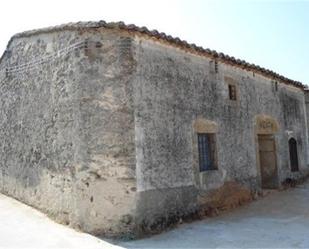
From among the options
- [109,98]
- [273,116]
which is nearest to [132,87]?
[109,98]

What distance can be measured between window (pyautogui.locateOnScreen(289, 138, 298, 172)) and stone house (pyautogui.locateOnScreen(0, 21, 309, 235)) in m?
3.43

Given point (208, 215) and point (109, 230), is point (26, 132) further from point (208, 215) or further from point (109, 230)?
point (208, 215)

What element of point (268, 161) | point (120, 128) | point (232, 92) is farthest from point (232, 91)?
point (120, 128)

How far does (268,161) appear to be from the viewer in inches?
527

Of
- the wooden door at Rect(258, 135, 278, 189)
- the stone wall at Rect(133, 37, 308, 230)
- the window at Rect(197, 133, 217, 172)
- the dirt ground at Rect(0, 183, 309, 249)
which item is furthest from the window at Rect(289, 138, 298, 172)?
the window at Rect(197, 133, 217, 172)

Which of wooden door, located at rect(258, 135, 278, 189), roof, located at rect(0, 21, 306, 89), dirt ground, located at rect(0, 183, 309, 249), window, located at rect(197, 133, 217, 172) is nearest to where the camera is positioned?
dirt ground, located at rect(0, 183, 309, 249)

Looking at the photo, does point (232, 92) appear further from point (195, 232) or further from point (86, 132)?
point (86, 132)

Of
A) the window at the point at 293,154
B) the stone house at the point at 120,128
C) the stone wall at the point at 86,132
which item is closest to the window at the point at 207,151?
the stone house at the point at 120,128

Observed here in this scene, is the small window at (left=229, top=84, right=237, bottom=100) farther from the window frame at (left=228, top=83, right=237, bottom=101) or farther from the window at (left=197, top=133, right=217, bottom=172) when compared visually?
the window at (left=197, top=133, right=217, bottom=172)

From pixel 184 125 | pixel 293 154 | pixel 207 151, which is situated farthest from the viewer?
pixel 293 154

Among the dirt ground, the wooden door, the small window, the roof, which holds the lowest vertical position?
the dirt ground

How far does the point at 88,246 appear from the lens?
22.2ft

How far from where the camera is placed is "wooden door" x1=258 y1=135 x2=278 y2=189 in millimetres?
13227

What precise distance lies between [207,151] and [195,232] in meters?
2.78
